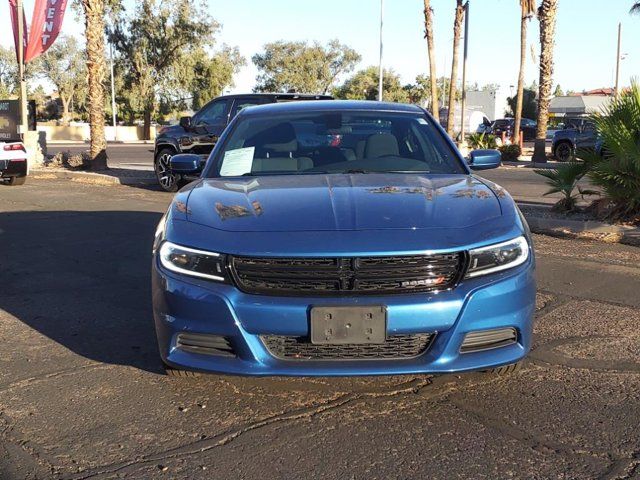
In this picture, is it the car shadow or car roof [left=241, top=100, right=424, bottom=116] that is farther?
car roof [left=241, top=100, right=424, bottom=116]

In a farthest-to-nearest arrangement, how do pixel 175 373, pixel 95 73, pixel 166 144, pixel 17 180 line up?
pixel 95 73 < pixel 17 180 < pixel 166 144 < pixel 175 373

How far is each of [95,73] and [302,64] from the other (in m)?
52.2

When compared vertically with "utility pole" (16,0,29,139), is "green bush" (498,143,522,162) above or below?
below

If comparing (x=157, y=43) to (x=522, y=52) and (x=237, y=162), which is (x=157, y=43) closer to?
(x=522, y=52)

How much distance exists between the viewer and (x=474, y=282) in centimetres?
323

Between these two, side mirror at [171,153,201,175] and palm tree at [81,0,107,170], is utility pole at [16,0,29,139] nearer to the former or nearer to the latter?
palm tree at [81,0,107,170]

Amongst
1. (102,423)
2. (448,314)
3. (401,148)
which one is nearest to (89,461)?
(102,423)

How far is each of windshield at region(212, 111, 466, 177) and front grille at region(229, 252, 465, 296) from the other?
4.80 feet

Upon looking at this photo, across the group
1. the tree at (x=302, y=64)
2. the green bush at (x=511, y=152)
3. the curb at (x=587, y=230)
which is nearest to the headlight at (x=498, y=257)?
the curb at (x=587, y=230)

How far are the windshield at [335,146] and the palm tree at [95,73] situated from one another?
1449 centimetres

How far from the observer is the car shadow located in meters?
4.61

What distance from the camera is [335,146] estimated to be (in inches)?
189

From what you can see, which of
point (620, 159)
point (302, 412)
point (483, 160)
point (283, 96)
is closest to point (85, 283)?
point (302, 412)

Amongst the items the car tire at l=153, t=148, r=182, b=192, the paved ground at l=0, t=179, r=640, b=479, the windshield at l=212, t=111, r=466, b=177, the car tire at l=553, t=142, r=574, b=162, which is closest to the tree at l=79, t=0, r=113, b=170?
the car tire at l=153, t=148, r=182, b=192
